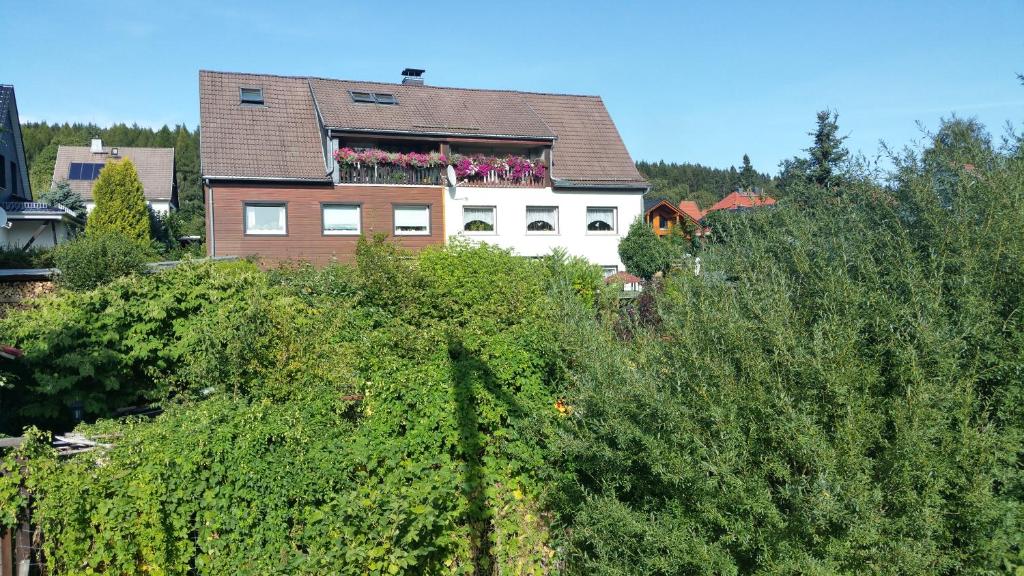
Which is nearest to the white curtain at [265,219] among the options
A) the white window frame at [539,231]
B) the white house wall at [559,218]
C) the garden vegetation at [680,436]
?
the white house wall at [559,218]

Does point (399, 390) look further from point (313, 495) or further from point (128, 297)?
point (128, 297)

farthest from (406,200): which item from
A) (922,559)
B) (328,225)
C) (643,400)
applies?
(922,559)

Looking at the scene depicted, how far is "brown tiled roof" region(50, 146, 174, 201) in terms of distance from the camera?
4619 centimetres

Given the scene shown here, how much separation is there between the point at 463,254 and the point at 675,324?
22.8 feet

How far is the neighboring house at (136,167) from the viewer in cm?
4609

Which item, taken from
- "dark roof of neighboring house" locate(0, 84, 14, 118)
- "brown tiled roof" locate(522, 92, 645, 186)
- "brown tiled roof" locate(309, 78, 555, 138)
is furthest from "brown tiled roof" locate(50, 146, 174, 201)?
"brown tiled roof" locate(522, 92, 645, 186)

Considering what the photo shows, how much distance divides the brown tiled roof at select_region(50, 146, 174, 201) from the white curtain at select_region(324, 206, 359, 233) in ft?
96.5

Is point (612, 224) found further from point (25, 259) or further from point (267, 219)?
point (25, 259)

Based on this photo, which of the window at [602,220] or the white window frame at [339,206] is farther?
the window at [602,220]

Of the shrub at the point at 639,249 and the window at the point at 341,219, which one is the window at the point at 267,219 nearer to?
the window at the point at 341,219

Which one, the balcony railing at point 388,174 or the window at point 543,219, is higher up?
the balcony railing at point 388,174

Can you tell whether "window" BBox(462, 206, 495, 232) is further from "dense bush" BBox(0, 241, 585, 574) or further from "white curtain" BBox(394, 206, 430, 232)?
"dense bush" BBox(0, 241, 585, 574)

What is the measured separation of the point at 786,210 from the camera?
6309mm

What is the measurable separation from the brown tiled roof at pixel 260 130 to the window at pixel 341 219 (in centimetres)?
106
